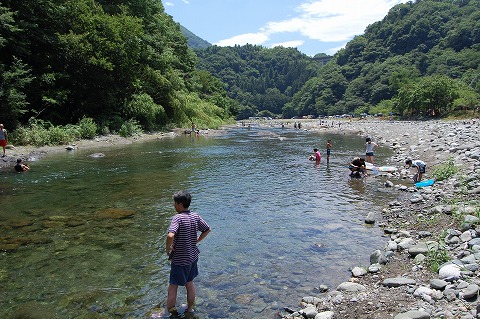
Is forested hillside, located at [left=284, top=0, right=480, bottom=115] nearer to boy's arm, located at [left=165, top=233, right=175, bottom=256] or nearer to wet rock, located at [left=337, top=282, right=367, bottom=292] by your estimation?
wet rock, located at [left=337, top=282, right=367, bottom=292]

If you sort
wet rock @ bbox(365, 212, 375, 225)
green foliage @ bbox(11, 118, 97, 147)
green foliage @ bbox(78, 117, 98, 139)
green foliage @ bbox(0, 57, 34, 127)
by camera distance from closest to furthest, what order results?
wet rock @ bbox(365, 212, 375, 225) → green foliage @ bbox(0, 57, 34, 127) → green foliage @ bbox(11, 118, 97, 147) → green foliage @ bbox(78, 117, 98, 139)

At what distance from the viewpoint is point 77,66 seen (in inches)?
1508

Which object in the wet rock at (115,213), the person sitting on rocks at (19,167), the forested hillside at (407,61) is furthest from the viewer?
the forested hillside at (407,61)

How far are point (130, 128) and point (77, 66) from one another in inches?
370

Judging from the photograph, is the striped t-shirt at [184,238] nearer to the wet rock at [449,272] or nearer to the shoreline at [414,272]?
the shoreline at [414,272]

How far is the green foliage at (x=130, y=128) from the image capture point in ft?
138

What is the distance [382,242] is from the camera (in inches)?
403

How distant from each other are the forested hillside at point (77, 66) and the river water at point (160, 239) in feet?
53.7

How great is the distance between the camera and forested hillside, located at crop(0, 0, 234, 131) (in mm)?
30656

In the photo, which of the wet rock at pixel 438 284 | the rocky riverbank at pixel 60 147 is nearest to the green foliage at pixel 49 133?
the rocky riverbank at pixel 60 147

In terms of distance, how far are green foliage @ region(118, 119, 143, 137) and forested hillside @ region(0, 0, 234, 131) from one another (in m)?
0.78

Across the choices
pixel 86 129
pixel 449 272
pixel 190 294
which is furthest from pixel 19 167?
pixel 449 272

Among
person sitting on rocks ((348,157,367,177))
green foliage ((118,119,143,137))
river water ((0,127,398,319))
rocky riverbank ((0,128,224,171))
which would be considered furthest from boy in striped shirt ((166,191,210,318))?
green foliage ((118,119,143,137))

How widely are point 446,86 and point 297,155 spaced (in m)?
62.2
